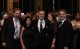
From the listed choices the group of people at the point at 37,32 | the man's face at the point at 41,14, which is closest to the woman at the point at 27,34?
the group of people at the point at 37,32

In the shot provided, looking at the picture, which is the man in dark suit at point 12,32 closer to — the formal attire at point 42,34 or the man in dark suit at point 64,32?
the formal attire at point 42,34

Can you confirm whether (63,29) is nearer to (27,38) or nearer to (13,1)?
(27,38)

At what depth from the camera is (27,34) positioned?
14.1m

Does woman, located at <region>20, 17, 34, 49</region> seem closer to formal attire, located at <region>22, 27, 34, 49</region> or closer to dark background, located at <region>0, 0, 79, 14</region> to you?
formal attire, located at <region>22, 27, 34, 49</region>

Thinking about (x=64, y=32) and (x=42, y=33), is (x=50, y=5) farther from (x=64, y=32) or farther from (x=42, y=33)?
(x=64, y=32)

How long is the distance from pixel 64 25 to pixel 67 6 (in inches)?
661

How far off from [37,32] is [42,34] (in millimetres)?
258

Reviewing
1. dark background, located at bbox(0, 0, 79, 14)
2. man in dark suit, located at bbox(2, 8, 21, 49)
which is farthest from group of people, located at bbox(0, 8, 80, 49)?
dark background, located at bbox(0, 0, 79, 14)

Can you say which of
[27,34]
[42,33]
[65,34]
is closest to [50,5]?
[42,33]

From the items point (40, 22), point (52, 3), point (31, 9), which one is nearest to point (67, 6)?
point (52, 3)

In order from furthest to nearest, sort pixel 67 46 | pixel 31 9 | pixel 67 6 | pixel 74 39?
pixel 31 9 → pixel 67 6 → pixel 67 46 → pixel 74 39

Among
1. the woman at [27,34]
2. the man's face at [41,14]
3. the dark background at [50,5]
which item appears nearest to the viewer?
the woman at [27,34]

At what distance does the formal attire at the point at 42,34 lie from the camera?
14406 millimetres

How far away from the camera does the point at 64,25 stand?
1385 centimetres
